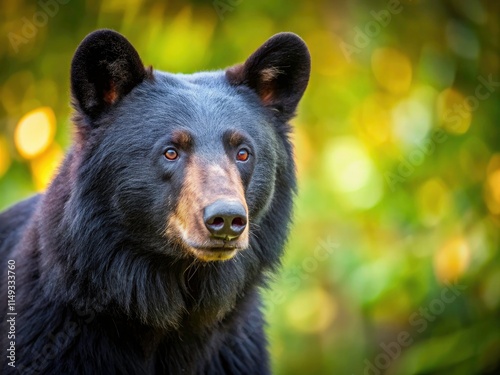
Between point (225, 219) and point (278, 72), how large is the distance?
1258mm

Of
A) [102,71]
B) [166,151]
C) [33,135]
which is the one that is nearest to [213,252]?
[166,151]

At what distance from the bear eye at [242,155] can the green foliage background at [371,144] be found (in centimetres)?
334

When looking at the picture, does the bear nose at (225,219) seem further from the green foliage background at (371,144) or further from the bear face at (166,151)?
the green foliage background at (371,144)

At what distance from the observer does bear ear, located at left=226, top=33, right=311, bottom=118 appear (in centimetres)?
412

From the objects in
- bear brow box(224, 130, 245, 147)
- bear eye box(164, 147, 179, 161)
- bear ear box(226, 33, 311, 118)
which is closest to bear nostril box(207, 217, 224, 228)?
bear eye box(164, 147, 179, 161)

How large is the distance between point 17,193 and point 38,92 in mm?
1175

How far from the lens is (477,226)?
23.4ft

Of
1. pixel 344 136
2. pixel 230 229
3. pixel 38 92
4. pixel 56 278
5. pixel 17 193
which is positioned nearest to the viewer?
pixel 230 229

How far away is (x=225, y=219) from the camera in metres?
3.34

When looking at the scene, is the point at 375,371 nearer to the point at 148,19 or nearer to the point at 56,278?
the point at 148,19

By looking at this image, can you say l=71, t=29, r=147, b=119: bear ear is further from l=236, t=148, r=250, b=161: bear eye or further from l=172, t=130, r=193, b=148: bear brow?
l=236, t=148, r=250, b=161: bear eye

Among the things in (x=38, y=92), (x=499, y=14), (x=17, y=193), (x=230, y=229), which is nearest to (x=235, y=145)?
(x=230, y=229)

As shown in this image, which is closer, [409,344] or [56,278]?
[56,278]

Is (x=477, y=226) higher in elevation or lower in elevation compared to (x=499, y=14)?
lower
